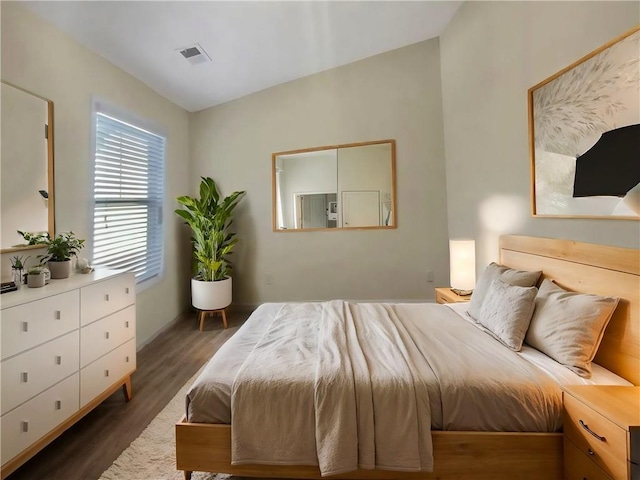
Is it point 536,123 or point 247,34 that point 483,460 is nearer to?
point 536,123

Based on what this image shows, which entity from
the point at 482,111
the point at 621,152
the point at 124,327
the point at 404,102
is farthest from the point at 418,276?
the point at 124,327

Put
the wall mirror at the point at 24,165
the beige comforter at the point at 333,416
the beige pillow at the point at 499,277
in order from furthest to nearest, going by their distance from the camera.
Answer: the beige pillow at the point at 499,277 → the wall mirror at the point at 24,165 → the beige comforter at the point at 333,416

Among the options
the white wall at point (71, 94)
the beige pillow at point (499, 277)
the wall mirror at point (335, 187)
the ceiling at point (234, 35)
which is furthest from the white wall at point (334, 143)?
the beige pillow at point (499, 277)

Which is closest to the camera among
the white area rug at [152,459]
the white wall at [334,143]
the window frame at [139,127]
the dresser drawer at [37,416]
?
the dresser drawer at [37,416]

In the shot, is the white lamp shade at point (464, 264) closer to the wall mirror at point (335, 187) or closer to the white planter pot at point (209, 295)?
the wall mirror at point (335, 187)

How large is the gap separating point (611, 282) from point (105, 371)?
2921 millimetres

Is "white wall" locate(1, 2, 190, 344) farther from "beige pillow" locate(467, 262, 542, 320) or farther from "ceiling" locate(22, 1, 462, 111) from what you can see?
"beige pillow" locate(467, 262, 542, 320)

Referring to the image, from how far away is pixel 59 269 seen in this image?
1.86 metres

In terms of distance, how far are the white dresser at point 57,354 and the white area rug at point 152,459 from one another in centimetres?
37

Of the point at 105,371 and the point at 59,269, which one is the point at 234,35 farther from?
the point at 105,371

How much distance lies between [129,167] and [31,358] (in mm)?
1969

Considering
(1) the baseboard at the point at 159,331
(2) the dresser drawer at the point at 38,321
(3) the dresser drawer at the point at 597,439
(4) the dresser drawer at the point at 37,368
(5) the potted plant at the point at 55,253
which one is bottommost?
(1) the baseboard at the point at 159,331

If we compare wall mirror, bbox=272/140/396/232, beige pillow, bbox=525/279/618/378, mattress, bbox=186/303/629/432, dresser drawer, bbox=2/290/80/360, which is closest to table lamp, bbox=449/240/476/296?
wall mirror, bbox=272/140/396/232

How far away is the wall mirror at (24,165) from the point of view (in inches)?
67.6
